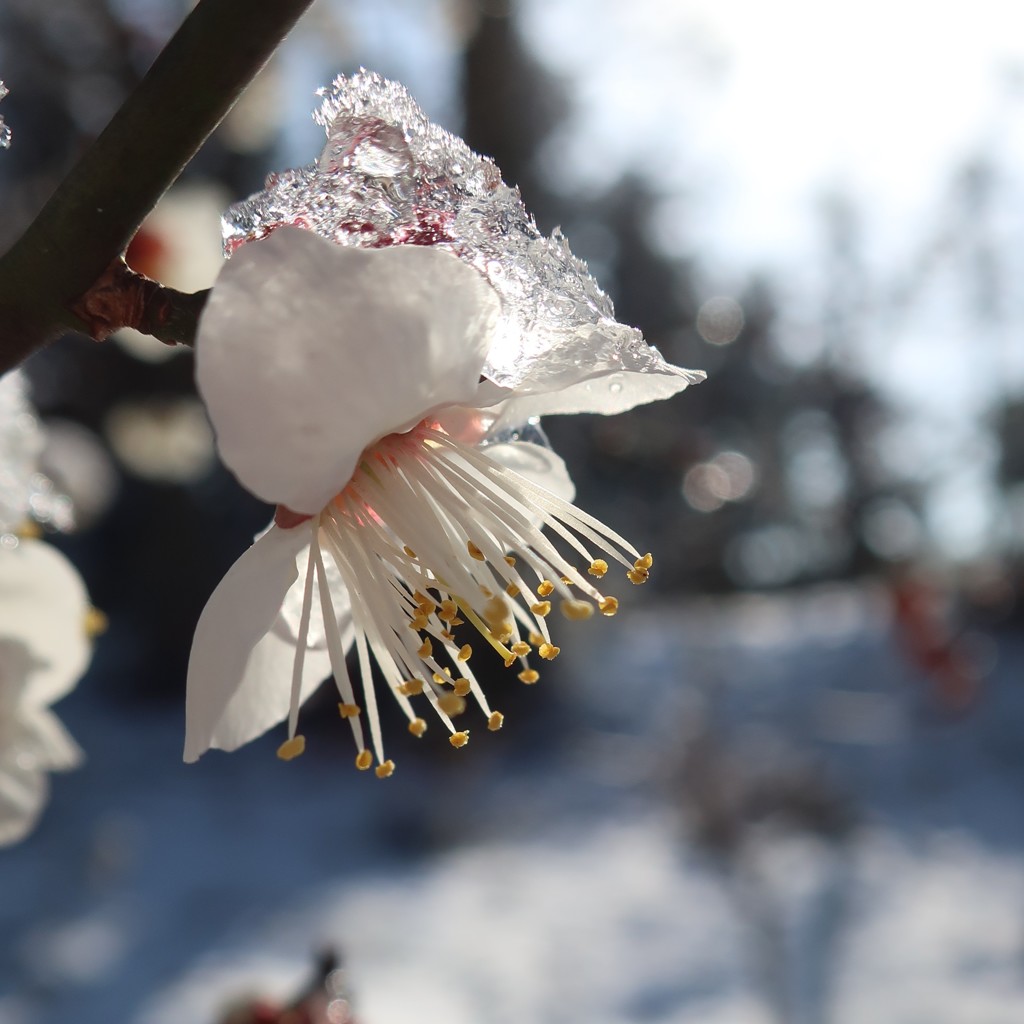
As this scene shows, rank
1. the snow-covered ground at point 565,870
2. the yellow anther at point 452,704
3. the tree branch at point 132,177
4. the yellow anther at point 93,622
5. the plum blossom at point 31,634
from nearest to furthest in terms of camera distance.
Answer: the tree branch at point 132,177, the yellow anther at point 452,704, the plum blossom at point 31,634, the yellow anther at point 93,622, the snow-covered ground at point 565,870

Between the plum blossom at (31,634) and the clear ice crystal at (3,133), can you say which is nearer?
the clear ice crystal at (3,133)

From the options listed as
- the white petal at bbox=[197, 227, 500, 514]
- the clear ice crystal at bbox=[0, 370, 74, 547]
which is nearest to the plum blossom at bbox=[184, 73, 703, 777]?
the white petal at bbox=[197, 227, 500, 514]

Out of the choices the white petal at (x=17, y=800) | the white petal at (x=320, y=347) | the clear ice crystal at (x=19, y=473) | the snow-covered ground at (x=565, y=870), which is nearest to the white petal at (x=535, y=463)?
the white petal at (x=320, y=347)

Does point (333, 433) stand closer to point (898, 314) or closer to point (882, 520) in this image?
point (898, 314)

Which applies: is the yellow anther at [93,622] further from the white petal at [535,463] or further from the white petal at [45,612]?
the white petal at [535,463]

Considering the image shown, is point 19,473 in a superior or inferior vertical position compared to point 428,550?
inferior

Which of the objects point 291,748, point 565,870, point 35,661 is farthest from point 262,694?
point 565,870

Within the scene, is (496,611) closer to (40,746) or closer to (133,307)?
(133,307)
